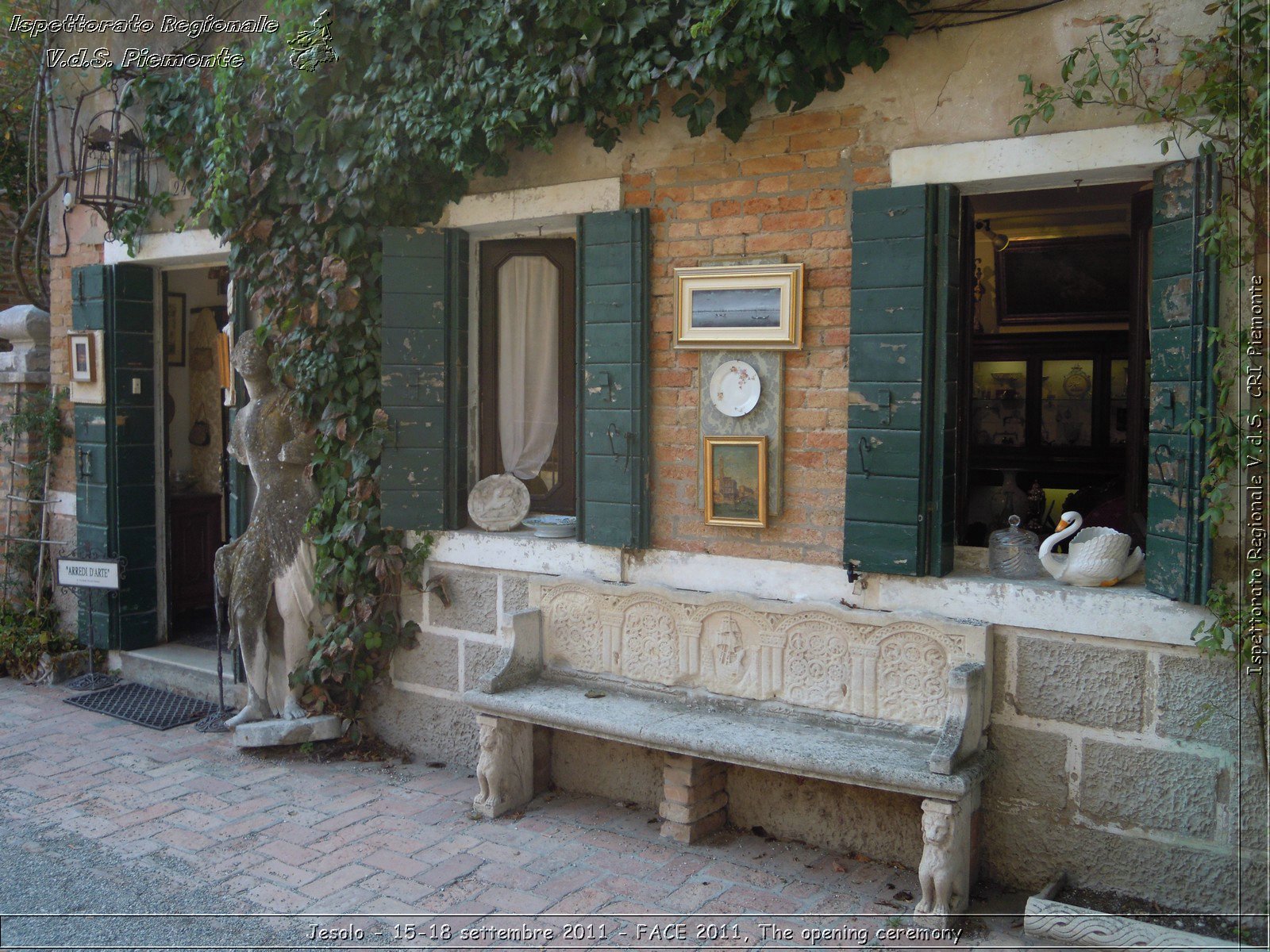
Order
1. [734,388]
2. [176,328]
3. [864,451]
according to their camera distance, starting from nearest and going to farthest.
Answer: [864,451] → [734,388] → [176,328]

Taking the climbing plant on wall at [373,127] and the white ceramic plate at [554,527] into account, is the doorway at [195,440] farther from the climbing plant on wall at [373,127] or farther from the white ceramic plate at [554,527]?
the white ceramic plate at [554,527]

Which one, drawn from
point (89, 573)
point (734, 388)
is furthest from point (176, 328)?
point (734, 388)

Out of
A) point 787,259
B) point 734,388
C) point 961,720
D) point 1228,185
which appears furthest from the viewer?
point 734,388

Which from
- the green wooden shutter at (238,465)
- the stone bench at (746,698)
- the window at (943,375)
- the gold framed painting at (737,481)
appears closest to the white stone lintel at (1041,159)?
the window at (943,375)

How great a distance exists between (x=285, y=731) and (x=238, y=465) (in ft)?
5.70

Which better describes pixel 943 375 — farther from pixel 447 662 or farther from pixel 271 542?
pixel 271 542

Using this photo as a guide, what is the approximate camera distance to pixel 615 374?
4992 millimetres

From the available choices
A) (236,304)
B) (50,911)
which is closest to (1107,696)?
(50,911)

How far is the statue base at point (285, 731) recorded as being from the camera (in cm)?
577

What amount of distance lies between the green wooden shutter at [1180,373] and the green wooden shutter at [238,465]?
4.87m

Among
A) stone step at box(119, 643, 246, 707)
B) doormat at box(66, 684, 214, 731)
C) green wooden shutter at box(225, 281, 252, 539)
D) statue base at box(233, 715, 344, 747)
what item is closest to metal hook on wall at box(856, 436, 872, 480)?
statue base at box(233, 715, 344, 747)

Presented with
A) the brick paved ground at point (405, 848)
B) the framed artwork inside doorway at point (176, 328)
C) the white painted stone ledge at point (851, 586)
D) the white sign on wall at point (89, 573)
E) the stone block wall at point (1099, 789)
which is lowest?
the brick paved ground at point (405, 848)

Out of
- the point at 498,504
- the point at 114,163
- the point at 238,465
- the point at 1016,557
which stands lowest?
the point at 1016,557

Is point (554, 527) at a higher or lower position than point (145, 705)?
higher
